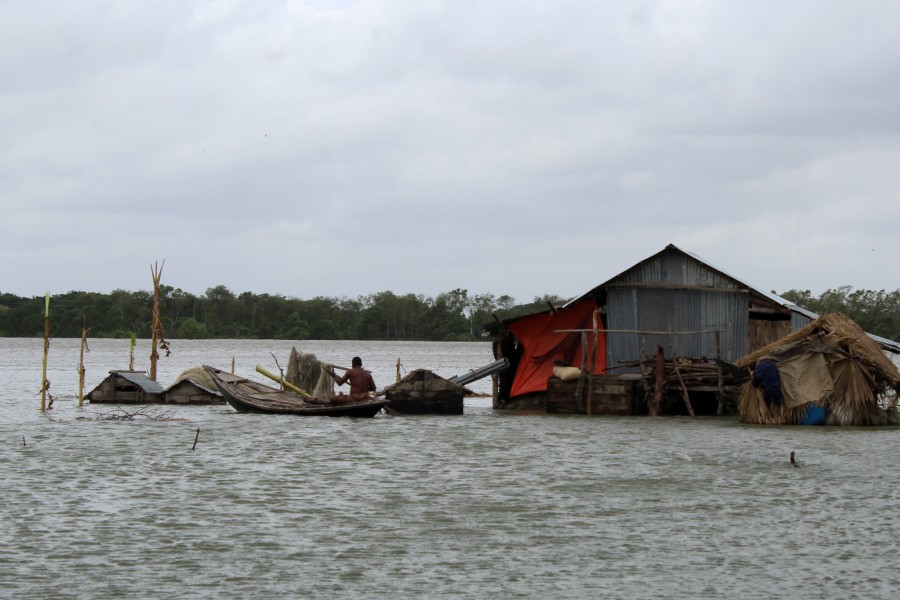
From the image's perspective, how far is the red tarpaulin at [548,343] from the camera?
25.3m

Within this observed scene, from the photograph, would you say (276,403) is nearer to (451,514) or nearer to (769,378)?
(769,378)

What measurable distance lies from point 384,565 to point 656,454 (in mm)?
8303

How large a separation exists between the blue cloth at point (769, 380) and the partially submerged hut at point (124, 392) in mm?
15023

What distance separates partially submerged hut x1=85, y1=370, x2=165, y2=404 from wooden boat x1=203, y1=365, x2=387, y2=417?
2.61 metres

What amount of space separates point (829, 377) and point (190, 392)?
1573 cm

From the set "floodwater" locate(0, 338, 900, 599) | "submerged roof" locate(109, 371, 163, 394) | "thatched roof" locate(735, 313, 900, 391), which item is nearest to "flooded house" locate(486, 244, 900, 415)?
"thatched roof" locate(735, 313, 900, 391)

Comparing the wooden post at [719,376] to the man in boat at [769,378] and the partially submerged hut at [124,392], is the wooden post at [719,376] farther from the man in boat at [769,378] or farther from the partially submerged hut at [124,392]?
the partially submerged hut at [124,392]

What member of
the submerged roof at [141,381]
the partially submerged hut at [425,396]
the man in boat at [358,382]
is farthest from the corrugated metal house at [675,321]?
the submerged roof at [141,381]

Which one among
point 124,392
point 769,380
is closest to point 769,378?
point 769,380

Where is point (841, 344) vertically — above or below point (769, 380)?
above

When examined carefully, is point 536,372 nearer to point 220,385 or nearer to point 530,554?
point 220,385

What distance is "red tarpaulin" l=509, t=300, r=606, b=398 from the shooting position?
25.3 metres

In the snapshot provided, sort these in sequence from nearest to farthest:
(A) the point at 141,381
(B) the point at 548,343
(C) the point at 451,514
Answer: (C) the point at 451,514 → (B) the point at 548,343 → (A) the point at 141,381

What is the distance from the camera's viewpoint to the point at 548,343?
25641 mm
